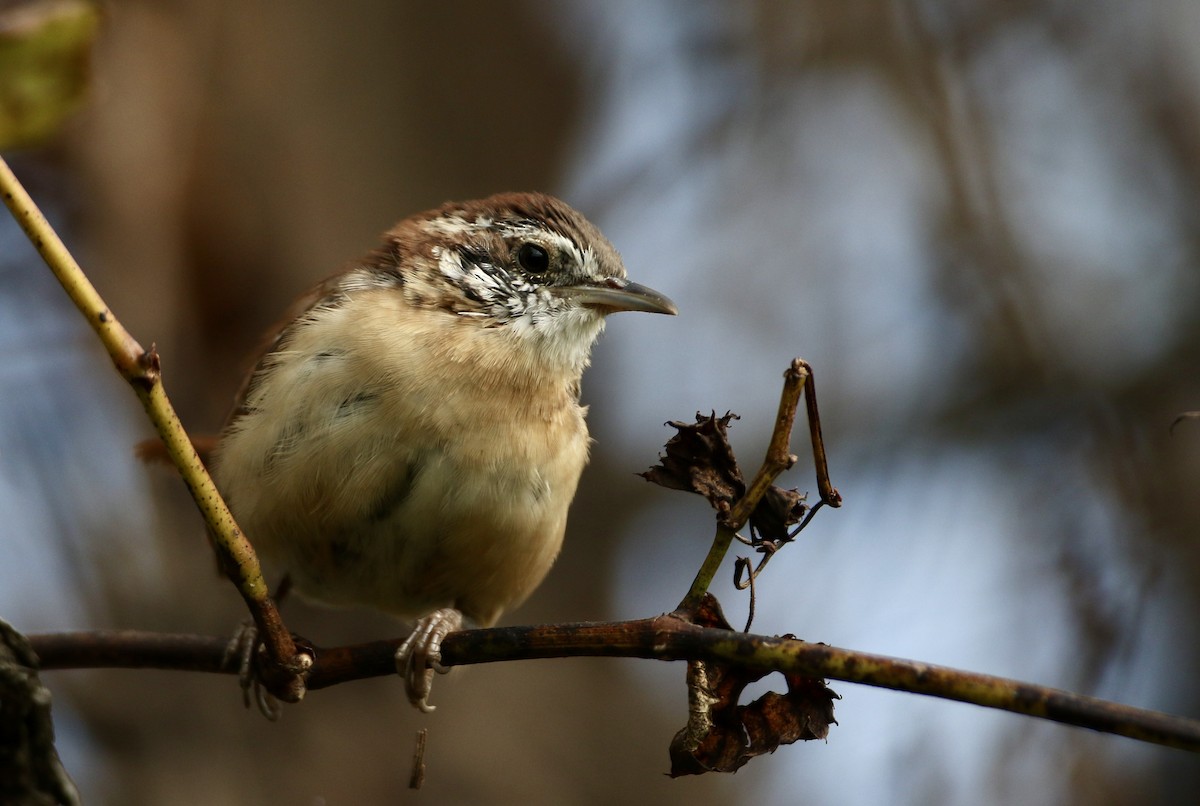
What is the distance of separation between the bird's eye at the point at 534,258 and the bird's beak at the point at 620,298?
0.37 ft

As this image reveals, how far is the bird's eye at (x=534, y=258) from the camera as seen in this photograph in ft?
13.1

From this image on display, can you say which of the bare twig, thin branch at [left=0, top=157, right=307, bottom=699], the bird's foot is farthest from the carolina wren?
the bare twig

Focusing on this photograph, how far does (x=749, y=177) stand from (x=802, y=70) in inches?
30.8

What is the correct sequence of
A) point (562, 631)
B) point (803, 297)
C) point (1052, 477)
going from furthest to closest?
point (803, 297) < point (1052, 477) < point (562, 631)

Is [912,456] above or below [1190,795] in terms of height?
above

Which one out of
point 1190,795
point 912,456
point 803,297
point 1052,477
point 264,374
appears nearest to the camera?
point 264,374

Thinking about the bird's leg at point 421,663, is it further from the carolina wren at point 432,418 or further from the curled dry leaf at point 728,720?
the curled dry leaf at point 728,720

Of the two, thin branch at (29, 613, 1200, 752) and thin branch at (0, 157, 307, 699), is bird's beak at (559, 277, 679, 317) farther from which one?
thin branch at (0, 157, 307, 699)

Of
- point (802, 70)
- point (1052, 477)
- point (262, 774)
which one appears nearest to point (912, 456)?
point (1052, 477)

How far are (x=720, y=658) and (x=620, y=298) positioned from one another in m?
2.31

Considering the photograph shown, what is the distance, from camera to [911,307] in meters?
6.58

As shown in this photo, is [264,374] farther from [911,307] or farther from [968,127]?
[968,127]

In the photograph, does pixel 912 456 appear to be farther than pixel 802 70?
No

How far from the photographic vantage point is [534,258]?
4.00 metres
